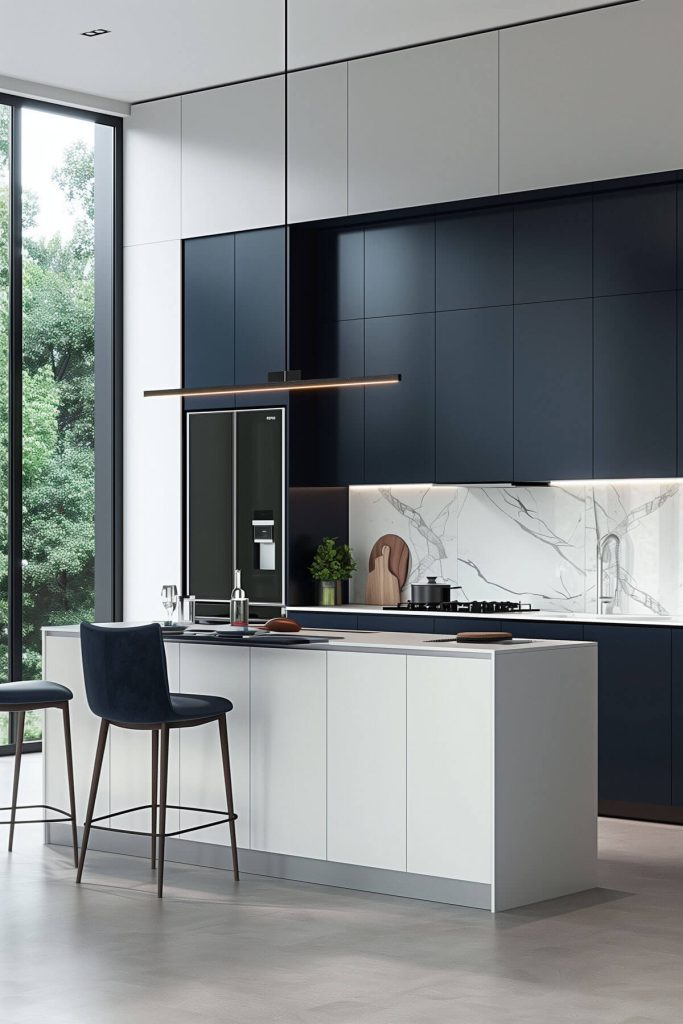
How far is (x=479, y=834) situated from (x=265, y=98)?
15.5ft

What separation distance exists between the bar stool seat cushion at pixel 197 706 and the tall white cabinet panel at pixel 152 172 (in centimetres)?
393

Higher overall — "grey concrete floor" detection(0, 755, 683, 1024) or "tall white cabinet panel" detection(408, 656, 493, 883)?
"tall white cabinet panel" detection(408, 656, 493, 883)

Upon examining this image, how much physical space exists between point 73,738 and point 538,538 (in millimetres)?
2614

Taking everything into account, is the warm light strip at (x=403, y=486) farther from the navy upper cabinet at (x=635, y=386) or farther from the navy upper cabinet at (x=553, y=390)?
the navy upper cabinet at (x=635, y=386)

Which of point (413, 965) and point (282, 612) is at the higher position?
point (282, 612)

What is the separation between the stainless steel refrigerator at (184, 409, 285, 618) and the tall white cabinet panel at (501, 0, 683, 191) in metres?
1.99

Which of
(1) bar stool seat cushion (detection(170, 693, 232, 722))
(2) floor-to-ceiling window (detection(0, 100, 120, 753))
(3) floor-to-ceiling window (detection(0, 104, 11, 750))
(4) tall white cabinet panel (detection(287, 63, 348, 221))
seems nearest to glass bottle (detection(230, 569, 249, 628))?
(1) bar stool seat cushion (detection(170, 693, 232, 722))

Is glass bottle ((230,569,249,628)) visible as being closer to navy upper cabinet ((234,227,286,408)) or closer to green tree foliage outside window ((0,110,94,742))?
navy upper cabinet ((234,227,286,408))

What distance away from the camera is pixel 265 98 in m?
8.24

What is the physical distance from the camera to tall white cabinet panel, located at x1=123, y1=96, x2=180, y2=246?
8672 millimetres

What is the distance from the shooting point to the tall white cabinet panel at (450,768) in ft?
16.2

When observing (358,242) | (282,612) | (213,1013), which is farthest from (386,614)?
(213,1013)

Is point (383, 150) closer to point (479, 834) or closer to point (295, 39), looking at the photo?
point (295, 39)

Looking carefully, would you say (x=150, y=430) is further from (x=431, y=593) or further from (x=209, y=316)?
(x=431, y=593)
